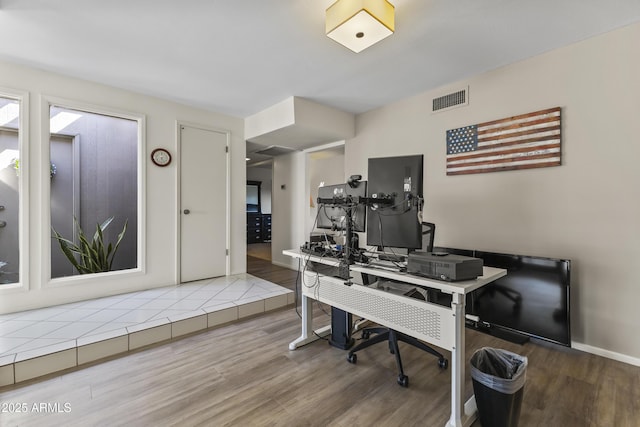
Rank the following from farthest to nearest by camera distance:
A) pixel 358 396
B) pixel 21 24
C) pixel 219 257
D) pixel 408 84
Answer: pixel 219 257 → pixel 408 84 → pixel 21 24 → pixel 358 396

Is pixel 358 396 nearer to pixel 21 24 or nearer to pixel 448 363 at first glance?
pixel 448 363

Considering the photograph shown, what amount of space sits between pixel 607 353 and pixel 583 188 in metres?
1.25

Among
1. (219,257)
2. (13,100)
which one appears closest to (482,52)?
(219,257)

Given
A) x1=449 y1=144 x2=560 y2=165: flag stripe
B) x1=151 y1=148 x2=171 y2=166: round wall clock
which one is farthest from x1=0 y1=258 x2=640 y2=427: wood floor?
x1=151 y1=148 x2=171 y2=166: round wall clock

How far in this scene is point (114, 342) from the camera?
7.18ft

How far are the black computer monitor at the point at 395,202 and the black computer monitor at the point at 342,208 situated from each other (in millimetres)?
69

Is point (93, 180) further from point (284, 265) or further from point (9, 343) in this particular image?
point (284, 265)

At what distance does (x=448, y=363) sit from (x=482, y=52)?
97.7 inches

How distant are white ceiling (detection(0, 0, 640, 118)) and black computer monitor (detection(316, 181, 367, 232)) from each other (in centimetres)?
119

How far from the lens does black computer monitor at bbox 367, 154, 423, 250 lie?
1713 millimetres

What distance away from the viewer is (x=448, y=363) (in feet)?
6.70

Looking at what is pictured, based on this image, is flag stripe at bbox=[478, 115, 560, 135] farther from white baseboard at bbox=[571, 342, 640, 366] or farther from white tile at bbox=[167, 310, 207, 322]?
white tile at bbox=[167, 310, 207, 322]

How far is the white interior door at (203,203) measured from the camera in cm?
368

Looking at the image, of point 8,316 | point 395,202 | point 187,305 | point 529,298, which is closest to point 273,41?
point 395,202
